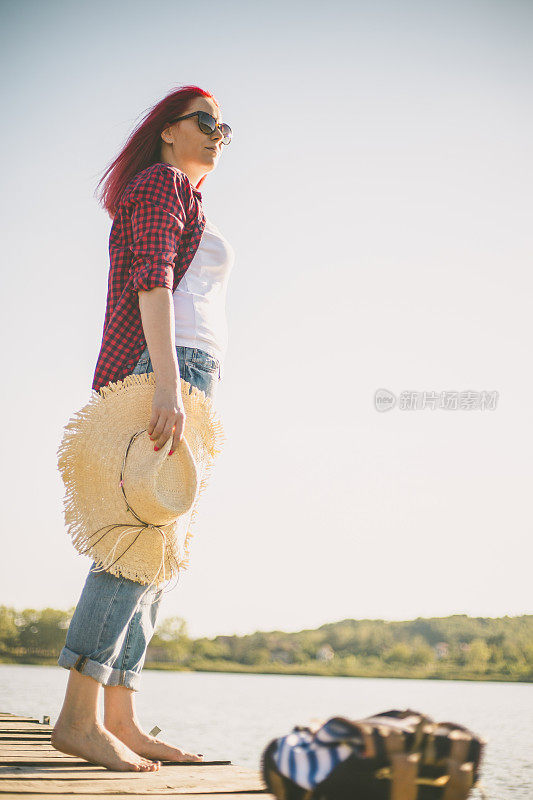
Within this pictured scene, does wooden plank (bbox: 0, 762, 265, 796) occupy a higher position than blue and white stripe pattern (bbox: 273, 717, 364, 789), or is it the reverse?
blue and white stripe pattern (bbox: 273, 717, 364, 789)

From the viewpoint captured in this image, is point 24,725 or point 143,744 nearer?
point 143,744

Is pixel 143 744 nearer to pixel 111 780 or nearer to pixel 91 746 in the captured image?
pixel 91 746

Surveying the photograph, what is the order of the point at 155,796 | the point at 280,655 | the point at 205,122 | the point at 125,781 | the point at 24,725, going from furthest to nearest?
the point at 280,655 → the point at 24,725 → the point at 205,122 → the point at 125,781 → the point at 155,796

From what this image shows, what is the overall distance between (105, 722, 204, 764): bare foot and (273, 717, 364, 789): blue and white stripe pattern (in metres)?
1.24

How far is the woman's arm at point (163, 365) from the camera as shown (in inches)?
81.8

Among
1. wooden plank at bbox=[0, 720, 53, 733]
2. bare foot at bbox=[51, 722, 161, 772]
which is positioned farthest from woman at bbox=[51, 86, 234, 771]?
wooden plank at bbox=[0, 720, 53, 733]

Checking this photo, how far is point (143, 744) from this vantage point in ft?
7.40

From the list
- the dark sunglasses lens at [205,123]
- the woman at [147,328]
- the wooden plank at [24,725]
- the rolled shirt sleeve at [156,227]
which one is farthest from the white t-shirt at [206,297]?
the wooden plank at [24,725]

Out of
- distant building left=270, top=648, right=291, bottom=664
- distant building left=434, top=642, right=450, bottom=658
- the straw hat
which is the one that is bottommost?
distant building left=270, top=648, right=291, bottom=664

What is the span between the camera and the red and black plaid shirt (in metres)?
2.19

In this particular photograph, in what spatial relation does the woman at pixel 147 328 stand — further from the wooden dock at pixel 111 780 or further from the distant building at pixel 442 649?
the distant building at pixel 442 649

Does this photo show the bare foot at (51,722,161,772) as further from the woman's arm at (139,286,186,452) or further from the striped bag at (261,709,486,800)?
the striped bag at (261,709,486,800)

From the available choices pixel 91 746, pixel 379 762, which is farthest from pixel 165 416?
pixel 379 762

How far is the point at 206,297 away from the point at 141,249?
0.30m
